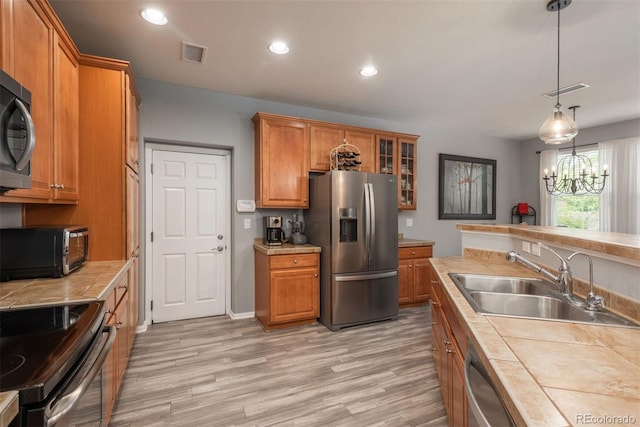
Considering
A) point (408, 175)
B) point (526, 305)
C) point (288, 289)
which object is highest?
point (408, 175)

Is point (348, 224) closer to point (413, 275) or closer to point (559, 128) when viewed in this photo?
point (413, 275)

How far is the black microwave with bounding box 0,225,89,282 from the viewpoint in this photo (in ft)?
5.82

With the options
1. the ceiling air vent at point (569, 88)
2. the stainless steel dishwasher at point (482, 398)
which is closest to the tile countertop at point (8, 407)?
the stainless steel dishwasher at point (482, 398)

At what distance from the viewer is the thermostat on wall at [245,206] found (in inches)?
143

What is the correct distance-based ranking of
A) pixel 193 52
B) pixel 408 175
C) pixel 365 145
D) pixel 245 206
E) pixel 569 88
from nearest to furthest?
pixel 193 52, pixel 569 88, pixel 245 206, pixel 365 145, pixel 408 175

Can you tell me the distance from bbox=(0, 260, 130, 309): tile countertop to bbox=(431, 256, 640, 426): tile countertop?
5.70 ft

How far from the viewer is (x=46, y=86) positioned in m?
1.73

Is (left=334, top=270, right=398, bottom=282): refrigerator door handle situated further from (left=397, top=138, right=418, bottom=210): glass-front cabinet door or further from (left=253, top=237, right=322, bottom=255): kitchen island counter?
(left=397, top=138, right=418, bottom=210): glass-front cabinet door

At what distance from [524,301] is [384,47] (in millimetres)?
2148

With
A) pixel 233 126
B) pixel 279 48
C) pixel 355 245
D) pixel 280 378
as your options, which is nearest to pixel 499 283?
pixel 355 245

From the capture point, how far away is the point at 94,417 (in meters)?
1.27

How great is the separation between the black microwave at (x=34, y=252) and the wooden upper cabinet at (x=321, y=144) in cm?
247

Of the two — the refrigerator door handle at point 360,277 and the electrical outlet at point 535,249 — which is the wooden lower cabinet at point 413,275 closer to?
the refrigerator door handle at point 360,277

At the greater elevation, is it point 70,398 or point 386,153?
point 386,153
